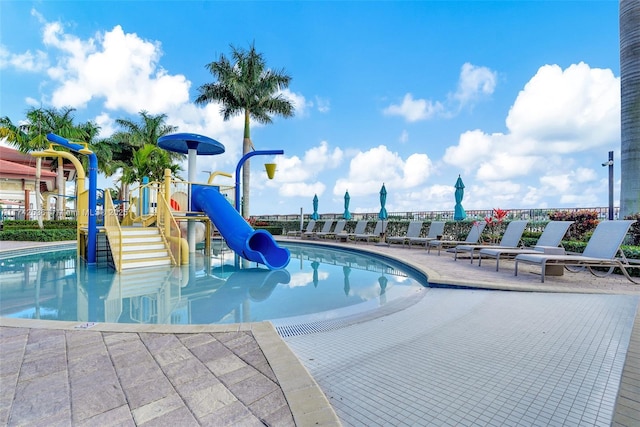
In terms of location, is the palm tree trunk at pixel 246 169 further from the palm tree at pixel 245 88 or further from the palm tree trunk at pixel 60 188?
the palm tree trunk at pixel 60 188

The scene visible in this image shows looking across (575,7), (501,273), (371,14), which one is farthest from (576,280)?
(371,14)

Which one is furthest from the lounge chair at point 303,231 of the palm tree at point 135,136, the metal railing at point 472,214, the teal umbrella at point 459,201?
the palm tree at point 135,136

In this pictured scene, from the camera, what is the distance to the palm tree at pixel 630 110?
30.6 ft

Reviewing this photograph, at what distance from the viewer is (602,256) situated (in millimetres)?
6004

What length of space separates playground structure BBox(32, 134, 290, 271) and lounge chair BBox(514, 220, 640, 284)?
18.3 ft

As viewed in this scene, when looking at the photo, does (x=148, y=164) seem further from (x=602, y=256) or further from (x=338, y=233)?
(x=602, y=256)

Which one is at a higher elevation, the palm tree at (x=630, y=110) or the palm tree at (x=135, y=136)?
the palm tree at (x=135, y=136)

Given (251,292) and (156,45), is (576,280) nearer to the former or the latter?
(251,292)

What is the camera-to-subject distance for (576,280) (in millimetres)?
6109

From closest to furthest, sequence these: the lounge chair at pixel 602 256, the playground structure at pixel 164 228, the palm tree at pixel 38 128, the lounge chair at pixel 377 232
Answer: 1. the lounge chair at pixel 602 256
2. the playground structure at pixel 164 228
3. the lounge chair at pixel 377 232
4. the palm tree at pixel 38 128

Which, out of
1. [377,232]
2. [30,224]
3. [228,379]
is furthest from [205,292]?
[30,224]

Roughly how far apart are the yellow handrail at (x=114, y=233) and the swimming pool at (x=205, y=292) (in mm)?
371

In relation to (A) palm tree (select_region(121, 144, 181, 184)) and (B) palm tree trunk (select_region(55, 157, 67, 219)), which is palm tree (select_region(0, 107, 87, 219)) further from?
(A) palm tree (select_region(121, 144, 181, 184))

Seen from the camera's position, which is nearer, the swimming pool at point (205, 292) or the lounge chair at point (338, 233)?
the swimming pool at point (205, 292)
